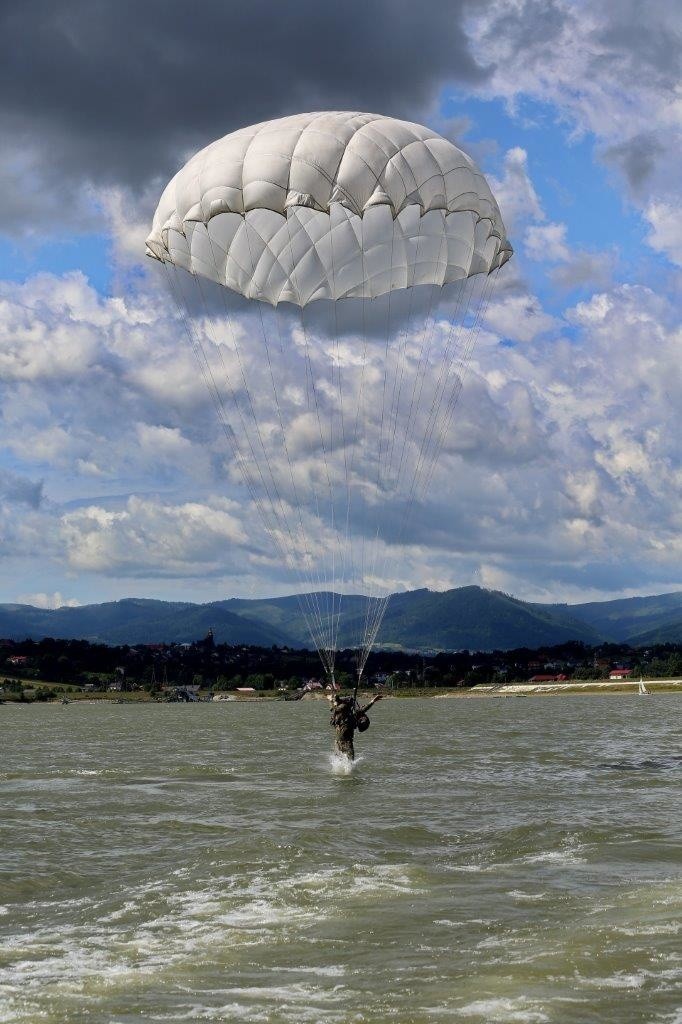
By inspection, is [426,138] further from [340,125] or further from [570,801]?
[570,801]

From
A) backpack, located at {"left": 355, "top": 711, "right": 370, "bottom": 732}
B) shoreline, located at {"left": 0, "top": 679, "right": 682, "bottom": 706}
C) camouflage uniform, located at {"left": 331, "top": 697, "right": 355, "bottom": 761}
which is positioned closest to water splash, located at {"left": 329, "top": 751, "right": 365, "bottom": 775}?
camouflage uniform, located at {"left": 331, "top": 697, "right": 355, "bottom": 761}

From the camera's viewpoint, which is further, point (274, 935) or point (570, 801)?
point (570, 801)

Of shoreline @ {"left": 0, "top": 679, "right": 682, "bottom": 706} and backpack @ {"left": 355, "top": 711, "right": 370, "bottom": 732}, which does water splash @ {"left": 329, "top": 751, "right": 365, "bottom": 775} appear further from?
shoreline @ {"left": 0, "top": 679, "right": 682, "bottom": 706}

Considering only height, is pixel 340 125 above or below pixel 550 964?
above

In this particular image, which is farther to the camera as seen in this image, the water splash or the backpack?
the water splash

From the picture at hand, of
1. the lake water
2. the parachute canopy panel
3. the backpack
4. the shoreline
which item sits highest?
the parachute canopy panel

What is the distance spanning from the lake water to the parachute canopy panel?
1385cm

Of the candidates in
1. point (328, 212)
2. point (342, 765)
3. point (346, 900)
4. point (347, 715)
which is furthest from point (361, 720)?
point (346, 900)

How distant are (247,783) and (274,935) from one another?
737 inches

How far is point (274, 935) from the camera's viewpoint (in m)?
13.3

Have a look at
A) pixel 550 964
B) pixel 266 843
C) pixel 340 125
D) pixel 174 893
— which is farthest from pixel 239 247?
pixel 550 964

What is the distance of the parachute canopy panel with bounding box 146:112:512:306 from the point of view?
81.3ft

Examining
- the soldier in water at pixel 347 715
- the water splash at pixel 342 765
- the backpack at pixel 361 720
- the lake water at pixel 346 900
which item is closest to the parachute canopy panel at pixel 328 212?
the soldier in water at pixel 347 715

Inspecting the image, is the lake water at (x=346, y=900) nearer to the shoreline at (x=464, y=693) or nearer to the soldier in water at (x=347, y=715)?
the soldier in water at (x=347, y=715)
